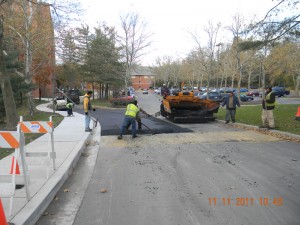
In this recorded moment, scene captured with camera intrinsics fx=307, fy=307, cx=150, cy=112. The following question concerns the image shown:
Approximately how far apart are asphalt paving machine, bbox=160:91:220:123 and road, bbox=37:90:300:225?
5.94 m

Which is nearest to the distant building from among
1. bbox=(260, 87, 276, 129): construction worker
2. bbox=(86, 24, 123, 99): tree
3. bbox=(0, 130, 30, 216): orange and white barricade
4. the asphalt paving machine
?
bbox=(86, 24, 123, 99): tree

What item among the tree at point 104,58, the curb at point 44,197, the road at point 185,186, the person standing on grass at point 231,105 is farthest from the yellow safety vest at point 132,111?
the tree at point 104,58

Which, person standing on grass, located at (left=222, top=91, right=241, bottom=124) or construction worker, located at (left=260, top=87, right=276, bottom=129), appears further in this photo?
person standing on grass, located at (left=222, top=91, right=241, bottom=124)

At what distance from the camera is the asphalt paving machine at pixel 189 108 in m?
15.6

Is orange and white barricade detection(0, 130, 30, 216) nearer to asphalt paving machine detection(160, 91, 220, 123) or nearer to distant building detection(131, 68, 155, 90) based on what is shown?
asphalt paving machine detection(160, 91, 220, 123)

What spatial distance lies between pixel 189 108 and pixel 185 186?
37.3 feet

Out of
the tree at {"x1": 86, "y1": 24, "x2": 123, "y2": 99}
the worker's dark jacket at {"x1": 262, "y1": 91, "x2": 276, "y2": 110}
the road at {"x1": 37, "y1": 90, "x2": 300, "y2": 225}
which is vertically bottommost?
the road at {"x1": 37, "y1": 90, "x2": 300, "y2": 225}

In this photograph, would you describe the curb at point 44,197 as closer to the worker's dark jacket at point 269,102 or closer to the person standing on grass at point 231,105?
the worker's dark jacket at point 269,102

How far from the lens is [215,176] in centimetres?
617

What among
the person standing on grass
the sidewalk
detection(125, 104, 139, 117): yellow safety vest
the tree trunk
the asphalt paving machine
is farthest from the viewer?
the asphalt paving machine

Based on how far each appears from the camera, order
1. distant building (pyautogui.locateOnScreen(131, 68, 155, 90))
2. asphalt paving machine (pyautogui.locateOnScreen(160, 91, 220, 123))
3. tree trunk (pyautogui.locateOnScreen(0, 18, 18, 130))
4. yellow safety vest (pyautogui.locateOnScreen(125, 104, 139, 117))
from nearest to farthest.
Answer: yellow safety vest (pyautogui.locateOnScreen(125, 104, 139, 117)) → tree trunk (pyautogui.locateOnScreen(0, 18, 18, 130)) → asphalt paving machine (pyautogui.locateOnScreen(160, 91, 220, 123)) → distant building (pyautogui.locateOnScreen(131, 68, 155, 90))

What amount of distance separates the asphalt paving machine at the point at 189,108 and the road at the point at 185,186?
594 centimetres

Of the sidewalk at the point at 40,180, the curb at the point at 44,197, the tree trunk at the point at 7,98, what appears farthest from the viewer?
the tree trunk at the point at 7,98

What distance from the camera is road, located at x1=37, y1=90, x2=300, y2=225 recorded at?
14.2ft
